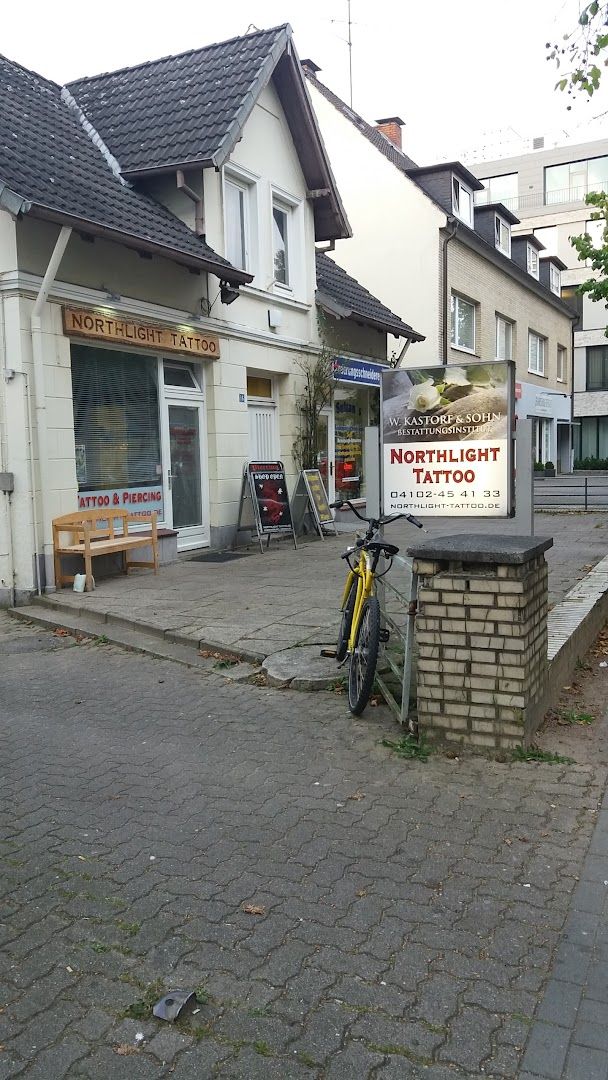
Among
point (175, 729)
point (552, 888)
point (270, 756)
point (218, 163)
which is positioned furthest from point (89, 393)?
point (552, 888)

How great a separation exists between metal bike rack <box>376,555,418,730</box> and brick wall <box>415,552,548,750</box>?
8.2 inches

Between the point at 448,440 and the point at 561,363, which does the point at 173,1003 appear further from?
the point at 561,363

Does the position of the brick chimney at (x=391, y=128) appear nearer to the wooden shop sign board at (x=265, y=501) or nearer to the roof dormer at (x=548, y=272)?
the roof dormer at (x=548, y=272)

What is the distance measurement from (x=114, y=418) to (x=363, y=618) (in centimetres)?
603

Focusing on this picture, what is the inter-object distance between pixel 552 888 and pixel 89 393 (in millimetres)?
7963

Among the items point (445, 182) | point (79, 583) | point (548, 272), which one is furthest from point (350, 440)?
point (548, 272)

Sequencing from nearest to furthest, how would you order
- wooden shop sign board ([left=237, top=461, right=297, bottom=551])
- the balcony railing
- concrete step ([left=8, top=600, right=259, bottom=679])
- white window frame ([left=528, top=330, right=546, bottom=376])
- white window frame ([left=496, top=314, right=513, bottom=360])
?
concrete step ([left=8, top=600, right=259, bottom=679]) → wooden shop sign board ([left=237, top=461, right=297, bottom=551]) → white window frame ([left=496, top=314, right=513, bottom=360]) → white window frame ([left=528, top=330, right=546, bottom=376]) → the balcony railing

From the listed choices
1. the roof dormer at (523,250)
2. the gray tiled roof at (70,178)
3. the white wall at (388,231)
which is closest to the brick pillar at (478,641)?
the gray tiled roof at (70,178)

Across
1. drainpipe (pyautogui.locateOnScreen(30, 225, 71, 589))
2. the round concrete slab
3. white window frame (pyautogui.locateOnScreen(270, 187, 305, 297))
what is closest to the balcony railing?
white window frame (pyautogui.locateOnScreen(270, 187, 305, 297))

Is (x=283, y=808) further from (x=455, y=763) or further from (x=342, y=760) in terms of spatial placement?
(x=455, y=763)

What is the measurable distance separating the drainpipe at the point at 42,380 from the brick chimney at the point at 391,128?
19917 mm

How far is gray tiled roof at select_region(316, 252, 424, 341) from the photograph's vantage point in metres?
14.4

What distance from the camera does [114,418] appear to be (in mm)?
10172

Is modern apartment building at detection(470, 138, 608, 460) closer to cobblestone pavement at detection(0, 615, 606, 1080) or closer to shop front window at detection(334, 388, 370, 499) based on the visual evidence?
shop front window at detection(334, 388, 370, 499)
